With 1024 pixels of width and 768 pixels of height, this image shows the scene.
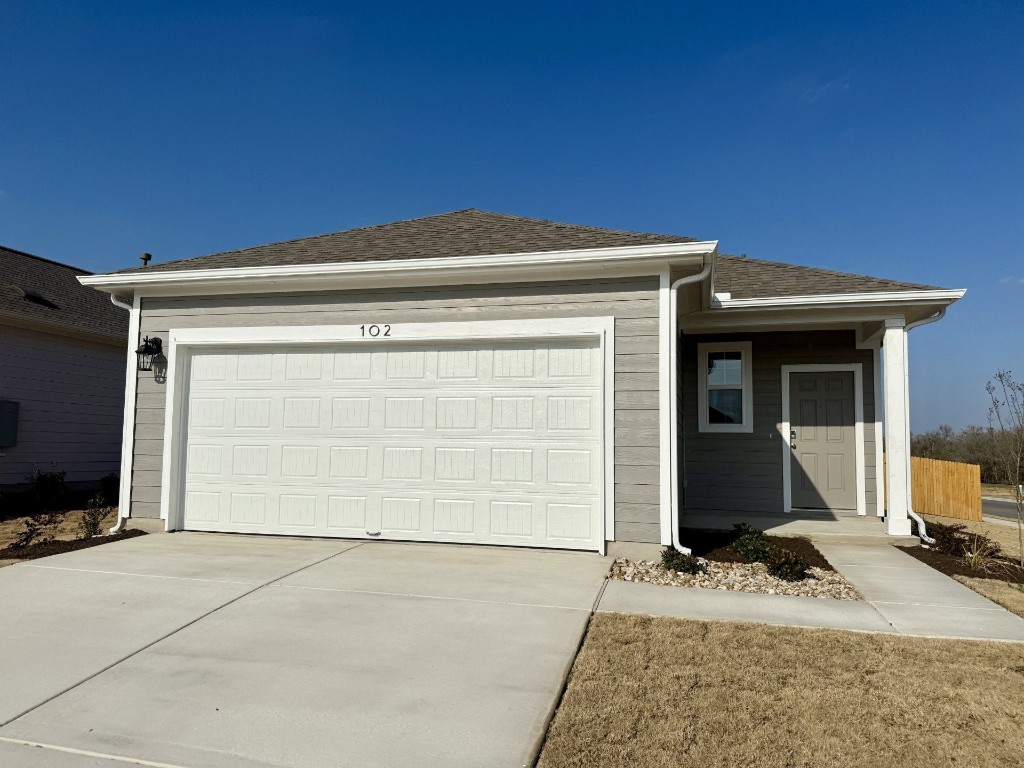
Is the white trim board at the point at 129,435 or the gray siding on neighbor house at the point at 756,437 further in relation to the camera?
the gray siding on neighbor house at the point at 756,437

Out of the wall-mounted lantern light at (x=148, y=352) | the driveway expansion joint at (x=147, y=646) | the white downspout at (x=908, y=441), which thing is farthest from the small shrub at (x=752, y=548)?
the wall-mounted lantern light at (x=148, y=352)

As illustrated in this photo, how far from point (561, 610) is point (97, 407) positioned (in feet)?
38.2

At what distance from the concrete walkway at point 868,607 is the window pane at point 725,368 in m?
4.05

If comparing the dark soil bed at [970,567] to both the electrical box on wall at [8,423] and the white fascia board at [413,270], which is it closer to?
the white fascia board at [413,270]

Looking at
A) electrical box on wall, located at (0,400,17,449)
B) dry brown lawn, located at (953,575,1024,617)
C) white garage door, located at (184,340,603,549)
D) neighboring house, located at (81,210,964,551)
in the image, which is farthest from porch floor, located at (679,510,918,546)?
electrical box on wall, located at (0,400,17,449)

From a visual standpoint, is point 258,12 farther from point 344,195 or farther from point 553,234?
point 344,195

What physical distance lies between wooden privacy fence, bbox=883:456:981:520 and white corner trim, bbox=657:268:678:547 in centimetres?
672

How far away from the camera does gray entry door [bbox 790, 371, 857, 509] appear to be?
895cm

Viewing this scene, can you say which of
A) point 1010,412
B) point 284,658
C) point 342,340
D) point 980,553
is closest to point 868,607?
point 980,553

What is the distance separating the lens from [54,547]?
20.9 feet

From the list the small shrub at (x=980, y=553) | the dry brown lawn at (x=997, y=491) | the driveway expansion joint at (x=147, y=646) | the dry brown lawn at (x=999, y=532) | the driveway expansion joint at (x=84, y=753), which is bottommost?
the dry brown lawn at (x=997, y=491)

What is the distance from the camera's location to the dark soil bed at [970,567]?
5.89m

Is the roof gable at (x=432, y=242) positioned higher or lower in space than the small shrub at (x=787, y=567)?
higher

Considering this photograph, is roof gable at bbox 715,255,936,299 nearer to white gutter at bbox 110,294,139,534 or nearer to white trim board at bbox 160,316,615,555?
white trim board at bbox 160,316,615,555
